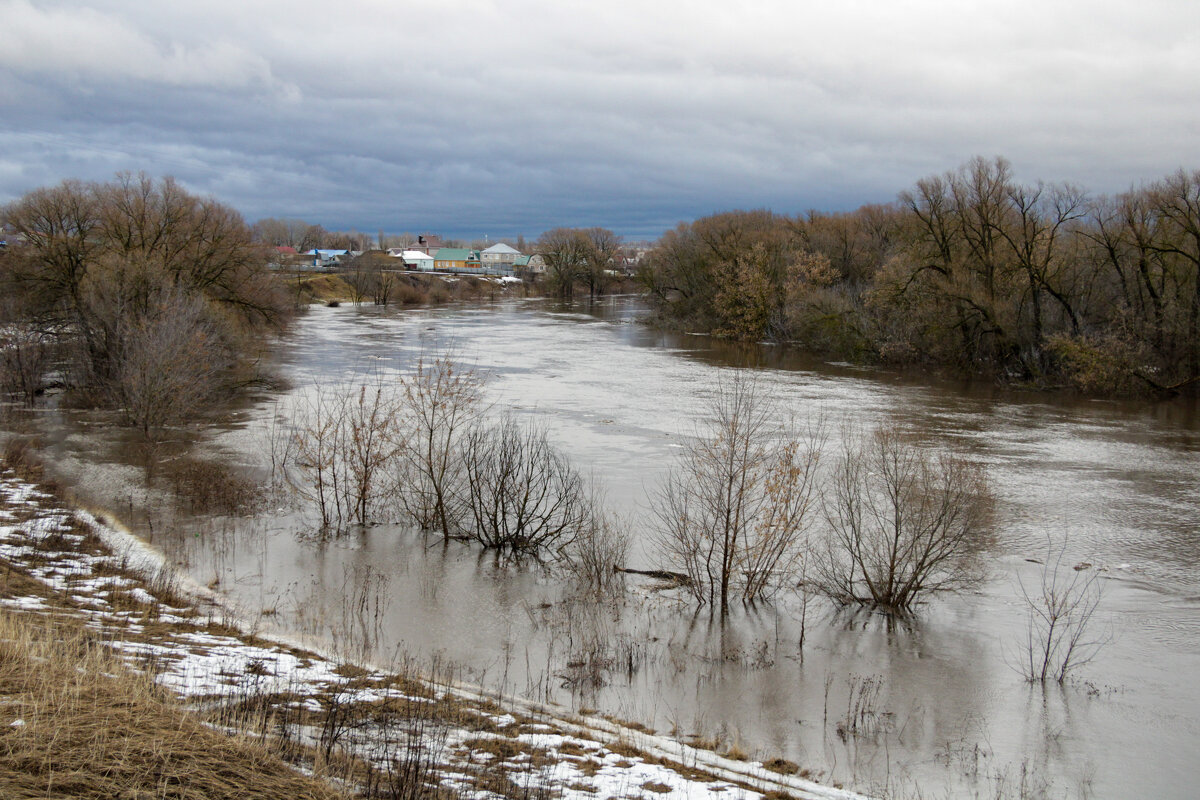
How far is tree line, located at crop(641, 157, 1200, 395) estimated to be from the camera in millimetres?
34500

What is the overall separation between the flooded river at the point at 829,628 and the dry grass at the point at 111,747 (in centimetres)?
474

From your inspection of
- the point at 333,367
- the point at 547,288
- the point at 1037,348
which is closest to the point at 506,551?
the point at 333,367

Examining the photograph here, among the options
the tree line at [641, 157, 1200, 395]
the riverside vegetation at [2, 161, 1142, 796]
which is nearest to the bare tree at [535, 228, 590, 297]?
the riverside vegetation at [2, 161, 1142, 796]

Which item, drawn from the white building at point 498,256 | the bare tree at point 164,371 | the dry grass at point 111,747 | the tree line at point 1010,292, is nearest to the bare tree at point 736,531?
the dry grass at point 111,747

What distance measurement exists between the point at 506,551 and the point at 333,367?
25.6m

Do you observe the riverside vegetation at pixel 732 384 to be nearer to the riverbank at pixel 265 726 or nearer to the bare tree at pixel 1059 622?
the bare tree at pixel 1059 622

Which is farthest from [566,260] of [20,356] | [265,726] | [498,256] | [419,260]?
[265,726]

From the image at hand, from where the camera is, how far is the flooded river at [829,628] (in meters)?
9.70

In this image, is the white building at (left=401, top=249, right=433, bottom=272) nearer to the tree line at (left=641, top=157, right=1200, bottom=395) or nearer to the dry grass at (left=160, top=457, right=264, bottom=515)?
the tree line at (left=641, top=157, right=1200, bottom=395)

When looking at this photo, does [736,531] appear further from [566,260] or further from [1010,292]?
[566,260]

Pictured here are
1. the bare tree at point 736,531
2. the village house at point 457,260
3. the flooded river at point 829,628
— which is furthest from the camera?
the village house at point 457,260

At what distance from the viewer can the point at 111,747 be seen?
5.84m

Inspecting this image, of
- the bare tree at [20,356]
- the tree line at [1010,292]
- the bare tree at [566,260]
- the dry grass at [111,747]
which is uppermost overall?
the bare tree at [566,260]

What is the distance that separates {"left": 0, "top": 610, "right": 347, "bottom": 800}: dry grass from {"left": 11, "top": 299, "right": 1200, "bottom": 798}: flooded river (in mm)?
4738
